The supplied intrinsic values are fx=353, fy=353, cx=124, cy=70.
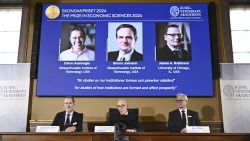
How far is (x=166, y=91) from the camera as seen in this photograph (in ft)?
18.5

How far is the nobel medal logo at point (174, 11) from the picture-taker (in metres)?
6.00

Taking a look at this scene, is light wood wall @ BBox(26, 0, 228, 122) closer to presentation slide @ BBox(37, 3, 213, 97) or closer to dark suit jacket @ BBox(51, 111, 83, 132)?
presentation slide @ BBox(37, 3, 213, 97)

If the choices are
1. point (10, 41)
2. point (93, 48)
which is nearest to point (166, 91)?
point (93, 48)

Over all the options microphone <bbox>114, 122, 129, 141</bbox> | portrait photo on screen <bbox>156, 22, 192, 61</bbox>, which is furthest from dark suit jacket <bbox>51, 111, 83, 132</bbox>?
portrait photo on screen <bbox>156, 22, 192, 61</bbox>

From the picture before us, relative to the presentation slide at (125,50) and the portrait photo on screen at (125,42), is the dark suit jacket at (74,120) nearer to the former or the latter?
the presentation slide at (125,50)

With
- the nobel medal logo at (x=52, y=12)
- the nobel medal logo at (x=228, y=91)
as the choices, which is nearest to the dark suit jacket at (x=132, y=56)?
the nobel medal logo at (x=52, y=12)

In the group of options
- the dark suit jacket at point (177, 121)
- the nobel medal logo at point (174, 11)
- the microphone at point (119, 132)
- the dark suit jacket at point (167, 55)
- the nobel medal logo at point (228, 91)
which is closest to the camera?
the microphone at point (119, 132)

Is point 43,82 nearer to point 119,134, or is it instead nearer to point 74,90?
point 74,90

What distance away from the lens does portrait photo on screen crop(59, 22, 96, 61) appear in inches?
229

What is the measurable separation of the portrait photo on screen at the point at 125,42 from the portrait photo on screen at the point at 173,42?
1.04 feet

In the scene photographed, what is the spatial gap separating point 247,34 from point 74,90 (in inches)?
126

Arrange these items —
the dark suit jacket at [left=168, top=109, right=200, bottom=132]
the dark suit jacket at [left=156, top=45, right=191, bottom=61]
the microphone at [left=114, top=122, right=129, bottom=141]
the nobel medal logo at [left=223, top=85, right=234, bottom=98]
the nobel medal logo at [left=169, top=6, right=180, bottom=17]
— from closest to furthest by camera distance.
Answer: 1. the microphone at [left=114, top=122, right=129, bottom=141]
2. the dark suit jacket at [left=168, top=109, right=200, bottom=132]
3. the nobel medal logo at [left=223, top=85, right=234, bottom=98]
4. the dark suit jacket at [left=156, top=45, right=191, bottom=61]
5. the nobel medal logo at [left=169, top=6, right=180, bottom=17]

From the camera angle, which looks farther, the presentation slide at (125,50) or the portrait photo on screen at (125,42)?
the portrait photo on screen at (125,42)

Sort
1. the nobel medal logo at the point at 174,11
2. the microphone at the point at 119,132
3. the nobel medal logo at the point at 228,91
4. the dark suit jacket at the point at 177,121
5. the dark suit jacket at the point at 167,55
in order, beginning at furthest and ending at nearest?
the nobel medal logo at the point at 174,11, the dark suit jacket at the point at 167,55, the nobel medal logo at the point at 228,91, the dark suit jacket at the point at 177,121, the microphone at the point at 119,132
